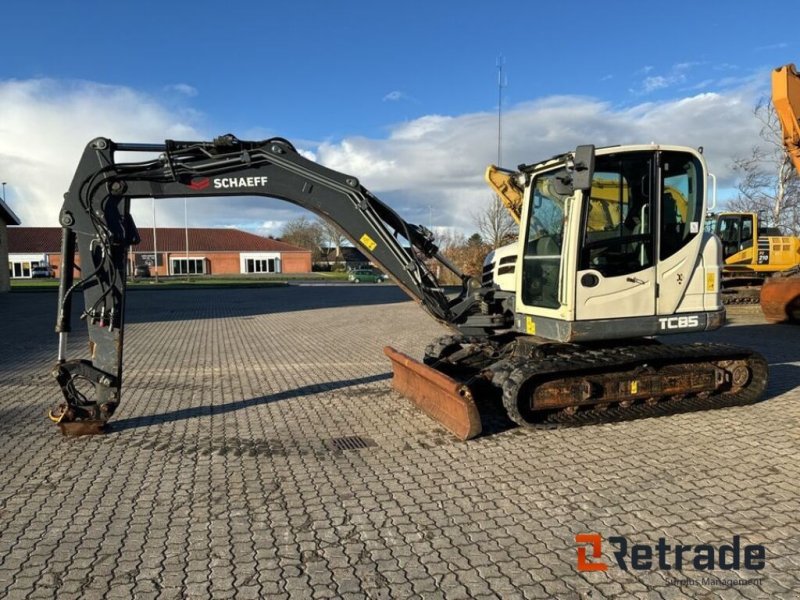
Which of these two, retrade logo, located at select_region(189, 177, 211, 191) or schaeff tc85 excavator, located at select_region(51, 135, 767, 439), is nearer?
schaeff tc85 excavator, located at select_region(51, 135, 767, 439)

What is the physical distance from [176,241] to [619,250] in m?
74.2

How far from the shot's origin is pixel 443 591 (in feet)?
10.4

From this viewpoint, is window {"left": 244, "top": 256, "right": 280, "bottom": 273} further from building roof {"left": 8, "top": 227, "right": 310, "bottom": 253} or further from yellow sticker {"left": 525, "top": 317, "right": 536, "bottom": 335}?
yellow sticker {"left": 525, "top": 317, "right": 536, "bottom": 335}

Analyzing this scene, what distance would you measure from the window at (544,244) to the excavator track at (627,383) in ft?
2.35

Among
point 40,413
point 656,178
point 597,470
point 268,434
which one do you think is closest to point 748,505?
point 597,470

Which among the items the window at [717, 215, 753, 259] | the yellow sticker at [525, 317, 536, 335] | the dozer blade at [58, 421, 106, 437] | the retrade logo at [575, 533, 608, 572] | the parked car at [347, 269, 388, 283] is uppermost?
the window at [717, 215, 753, 259]

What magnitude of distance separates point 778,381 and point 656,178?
404 cm

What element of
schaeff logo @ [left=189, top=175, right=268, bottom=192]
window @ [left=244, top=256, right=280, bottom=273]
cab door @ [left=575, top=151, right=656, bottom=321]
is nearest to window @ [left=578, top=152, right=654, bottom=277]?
cab door @ [left=575, top=151, right=656, bottom=321]

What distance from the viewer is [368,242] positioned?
645cm

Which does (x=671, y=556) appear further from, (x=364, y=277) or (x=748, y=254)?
(x=364, y=277)

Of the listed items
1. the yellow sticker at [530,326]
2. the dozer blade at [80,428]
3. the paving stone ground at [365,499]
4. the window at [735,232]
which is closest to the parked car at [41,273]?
the paving stone ground at [365,499]

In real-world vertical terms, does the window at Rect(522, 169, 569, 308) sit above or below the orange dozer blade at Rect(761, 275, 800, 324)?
above

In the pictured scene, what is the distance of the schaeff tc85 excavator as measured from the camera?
5.80m

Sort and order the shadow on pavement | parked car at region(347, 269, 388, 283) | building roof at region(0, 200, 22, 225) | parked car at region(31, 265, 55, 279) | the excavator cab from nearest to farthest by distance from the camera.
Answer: the excavator cab → the shadow on pavement → building roof at region(0, 200, 22, 225) → parked car at region(347, 269, 388, 283) → parked car at region(31, 265, 55, 279)
